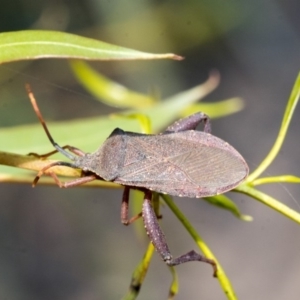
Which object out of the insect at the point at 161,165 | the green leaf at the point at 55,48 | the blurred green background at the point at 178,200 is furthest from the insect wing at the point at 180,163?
the blurred green background at the point at 178,200

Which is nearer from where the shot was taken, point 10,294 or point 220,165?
point 220,165

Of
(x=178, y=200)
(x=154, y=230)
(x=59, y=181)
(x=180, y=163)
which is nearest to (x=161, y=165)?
(x=180, y=163)

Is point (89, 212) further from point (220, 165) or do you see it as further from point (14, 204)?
point (220, 165)

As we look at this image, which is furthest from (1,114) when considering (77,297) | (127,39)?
(77,297)

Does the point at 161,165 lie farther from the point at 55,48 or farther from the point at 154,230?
the point at 55,48

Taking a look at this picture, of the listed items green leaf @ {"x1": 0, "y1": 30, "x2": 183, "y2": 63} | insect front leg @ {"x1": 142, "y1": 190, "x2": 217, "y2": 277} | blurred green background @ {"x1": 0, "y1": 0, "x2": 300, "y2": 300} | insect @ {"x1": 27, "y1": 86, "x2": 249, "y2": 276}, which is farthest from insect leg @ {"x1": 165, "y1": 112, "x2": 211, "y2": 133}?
blurred green background @ {"x1": 0, "y1": 0, "x2": 300, "y2": 300}

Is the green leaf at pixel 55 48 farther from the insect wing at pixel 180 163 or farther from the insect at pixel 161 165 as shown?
the insect wing at pixel 180 163

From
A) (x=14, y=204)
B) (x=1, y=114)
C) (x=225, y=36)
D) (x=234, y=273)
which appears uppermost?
(x=225, y=36)
